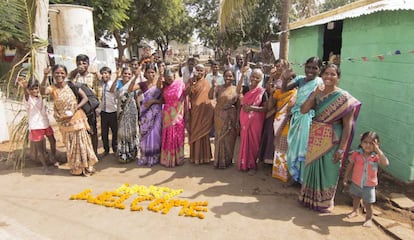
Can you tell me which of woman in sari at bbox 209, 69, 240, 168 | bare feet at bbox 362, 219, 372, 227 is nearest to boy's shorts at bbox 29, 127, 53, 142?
woman in sari at bbox 209, 69, 240, 168

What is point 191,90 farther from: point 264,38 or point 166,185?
point 264,38

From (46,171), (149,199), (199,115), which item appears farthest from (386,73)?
(46,171)

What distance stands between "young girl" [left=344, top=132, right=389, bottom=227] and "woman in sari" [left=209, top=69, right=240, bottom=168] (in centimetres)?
199

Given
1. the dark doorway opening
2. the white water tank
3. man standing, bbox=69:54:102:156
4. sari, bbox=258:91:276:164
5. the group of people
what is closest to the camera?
the group of people

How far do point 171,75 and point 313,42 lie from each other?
460cm

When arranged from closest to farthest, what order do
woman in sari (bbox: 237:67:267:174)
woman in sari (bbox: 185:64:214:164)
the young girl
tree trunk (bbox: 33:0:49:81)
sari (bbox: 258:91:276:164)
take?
the young girl < woman in sari (bbox: 237:67:267:174) < sari (bbox: 258:91:276:164) < woman in sari (bbox: 185:64:214:164) < tree trunk (bbox: 33:0:49:81)

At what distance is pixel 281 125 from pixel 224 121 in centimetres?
96

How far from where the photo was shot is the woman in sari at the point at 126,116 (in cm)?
512

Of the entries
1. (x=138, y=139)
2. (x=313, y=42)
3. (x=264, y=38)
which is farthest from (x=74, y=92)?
(x=264, y=38)

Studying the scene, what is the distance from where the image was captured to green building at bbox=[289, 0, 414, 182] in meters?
4.04

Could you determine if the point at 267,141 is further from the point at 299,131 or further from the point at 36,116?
the point at 36,116

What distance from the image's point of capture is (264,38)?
26.3 m

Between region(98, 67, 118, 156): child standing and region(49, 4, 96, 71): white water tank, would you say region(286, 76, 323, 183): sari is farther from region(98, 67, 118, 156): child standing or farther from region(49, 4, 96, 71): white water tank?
region(49, 4, 96, 71): white water tank

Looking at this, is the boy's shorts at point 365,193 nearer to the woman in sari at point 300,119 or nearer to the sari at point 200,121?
the woman in sari at point 300,119
